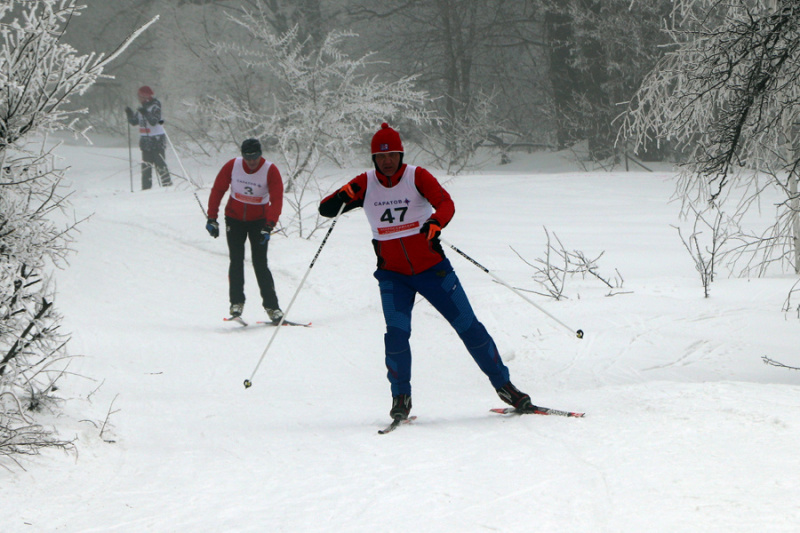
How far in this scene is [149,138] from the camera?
19812mm

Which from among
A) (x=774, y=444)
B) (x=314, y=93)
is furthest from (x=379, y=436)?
(x=314, y=93)

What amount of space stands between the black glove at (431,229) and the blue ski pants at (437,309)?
38 cm

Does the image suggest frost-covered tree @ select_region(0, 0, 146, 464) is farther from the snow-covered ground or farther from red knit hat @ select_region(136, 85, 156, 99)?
red knit hat @ select_region(136, 85, 156, 99)

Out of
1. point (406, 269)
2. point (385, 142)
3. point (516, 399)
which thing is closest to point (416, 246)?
point (406, 269)

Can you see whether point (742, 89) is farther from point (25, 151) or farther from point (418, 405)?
point (25, 151)

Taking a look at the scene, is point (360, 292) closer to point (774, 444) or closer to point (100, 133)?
point (774, 444)

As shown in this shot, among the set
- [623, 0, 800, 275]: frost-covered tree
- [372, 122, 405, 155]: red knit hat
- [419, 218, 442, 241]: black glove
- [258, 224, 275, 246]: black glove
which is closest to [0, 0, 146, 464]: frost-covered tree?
[372, 122, 405, 155]: red knit hat

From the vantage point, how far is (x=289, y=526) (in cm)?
359

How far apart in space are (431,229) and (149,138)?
642 inches

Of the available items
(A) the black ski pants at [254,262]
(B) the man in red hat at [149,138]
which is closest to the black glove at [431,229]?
(A) the black ski pants at [254,262]

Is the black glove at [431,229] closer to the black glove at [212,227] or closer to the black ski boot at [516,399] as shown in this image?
the black ski boot at [516,399]

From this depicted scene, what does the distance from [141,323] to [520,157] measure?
19234mm

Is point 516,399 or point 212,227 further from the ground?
point 212,227

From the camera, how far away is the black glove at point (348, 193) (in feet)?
17.8
